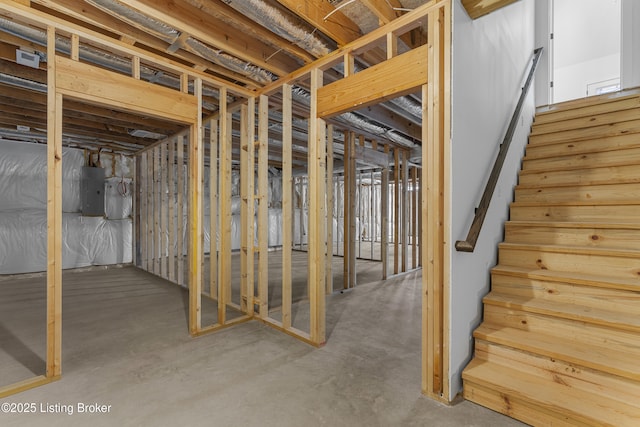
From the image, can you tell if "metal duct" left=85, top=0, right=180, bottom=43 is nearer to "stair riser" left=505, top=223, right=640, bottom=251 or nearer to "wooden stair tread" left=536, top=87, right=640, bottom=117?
"stair riser" left=505, top=223, right=640, bottom=251

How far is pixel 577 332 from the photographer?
1916 mm

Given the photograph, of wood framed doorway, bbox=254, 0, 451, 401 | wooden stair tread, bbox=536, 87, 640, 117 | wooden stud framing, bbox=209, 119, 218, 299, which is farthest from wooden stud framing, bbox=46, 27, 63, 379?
wooden stair tread, bbox=536, 87, 640, 117

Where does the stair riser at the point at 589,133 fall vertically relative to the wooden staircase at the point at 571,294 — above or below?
above

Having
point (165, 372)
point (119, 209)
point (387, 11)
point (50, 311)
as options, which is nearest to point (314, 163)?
point (387, 11)

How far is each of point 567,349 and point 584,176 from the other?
1778mm

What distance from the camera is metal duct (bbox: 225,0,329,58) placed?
2.20 metres

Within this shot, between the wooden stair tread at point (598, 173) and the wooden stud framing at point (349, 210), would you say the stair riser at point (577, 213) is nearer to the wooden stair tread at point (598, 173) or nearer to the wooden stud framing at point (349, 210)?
the wooden stair tread at point (598, 173)

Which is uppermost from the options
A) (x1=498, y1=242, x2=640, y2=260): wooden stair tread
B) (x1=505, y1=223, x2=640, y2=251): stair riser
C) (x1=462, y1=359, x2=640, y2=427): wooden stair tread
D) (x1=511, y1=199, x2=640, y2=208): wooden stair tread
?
(x1=511, y1=199, x2=640, y2=208): wooden stair tread

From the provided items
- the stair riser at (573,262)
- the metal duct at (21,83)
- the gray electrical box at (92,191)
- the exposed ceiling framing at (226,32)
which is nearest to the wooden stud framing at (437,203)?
the exposed ceiling framing at (226,32)

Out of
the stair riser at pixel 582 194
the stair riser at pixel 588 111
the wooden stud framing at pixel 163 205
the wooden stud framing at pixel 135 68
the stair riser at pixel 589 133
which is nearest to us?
the stair riser at pixel 582 194

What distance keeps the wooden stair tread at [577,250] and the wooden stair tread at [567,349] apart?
0.65 meters

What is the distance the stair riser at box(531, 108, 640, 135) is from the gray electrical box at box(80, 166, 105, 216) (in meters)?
7.90

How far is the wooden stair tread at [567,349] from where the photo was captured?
1.65 metres

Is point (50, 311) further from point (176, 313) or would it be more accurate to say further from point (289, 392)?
point (289, 392)
